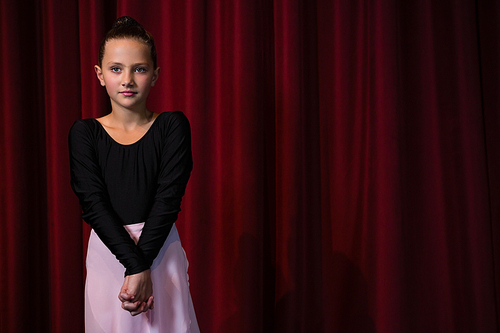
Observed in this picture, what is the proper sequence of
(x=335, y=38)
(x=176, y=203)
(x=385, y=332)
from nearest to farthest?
(x=176, y=203)
(x=385, y=332)
(x=335, y=38)

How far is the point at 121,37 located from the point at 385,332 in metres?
1.62

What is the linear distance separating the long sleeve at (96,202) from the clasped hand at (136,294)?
0.02 metres

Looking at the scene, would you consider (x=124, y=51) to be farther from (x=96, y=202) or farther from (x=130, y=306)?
(x=130, y=306)

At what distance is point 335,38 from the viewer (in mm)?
1929

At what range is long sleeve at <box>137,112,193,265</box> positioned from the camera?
0.93m

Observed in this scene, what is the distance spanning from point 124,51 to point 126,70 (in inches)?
1.8

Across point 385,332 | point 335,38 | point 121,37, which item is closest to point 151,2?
point 335,38

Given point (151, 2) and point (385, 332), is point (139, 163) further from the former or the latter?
point (385, 332)

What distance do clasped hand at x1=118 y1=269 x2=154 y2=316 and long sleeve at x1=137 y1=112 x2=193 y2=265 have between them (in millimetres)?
49

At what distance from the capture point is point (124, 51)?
3.19 ft

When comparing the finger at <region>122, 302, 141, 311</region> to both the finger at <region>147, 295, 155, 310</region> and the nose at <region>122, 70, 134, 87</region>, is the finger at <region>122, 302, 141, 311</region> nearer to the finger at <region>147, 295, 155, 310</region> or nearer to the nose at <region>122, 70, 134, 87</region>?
the finger at <region>147, 295, 155, 310</region>

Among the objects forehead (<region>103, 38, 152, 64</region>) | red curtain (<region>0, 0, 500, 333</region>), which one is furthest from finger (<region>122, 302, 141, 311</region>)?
red curtain (<region>0, 0, 500, 333</region>)

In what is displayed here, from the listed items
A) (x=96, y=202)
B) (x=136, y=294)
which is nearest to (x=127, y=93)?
(x=96, y=202)

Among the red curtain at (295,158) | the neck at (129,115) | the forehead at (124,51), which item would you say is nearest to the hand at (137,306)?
the neck at (129,115)
